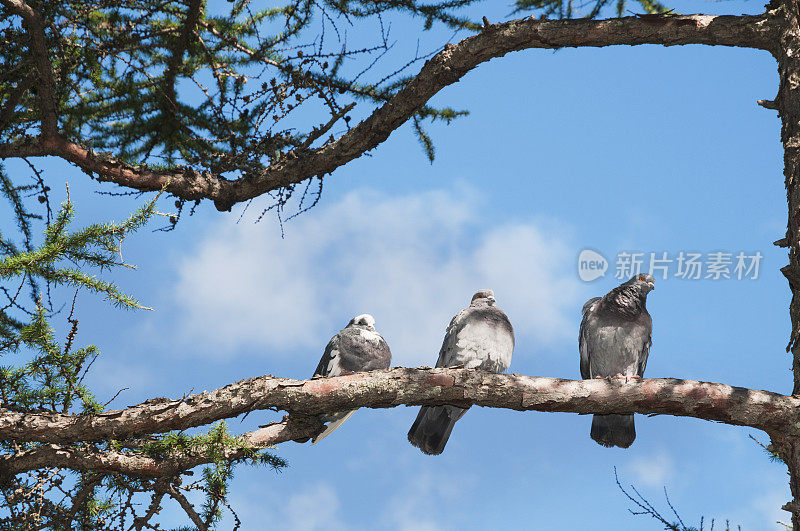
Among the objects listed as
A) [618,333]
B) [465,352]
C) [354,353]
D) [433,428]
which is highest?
[618,333]

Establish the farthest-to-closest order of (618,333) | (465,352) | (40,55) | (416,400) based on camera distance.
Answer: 1. (618,333)
2. (465,352)
3. (40,55)
4. (416,400)

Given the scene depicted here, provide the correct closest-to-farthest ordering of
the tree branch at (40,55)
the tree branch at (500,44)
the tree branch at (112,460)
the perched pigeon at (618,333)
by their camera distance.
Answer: the tree branch at (112,460) < the tree branch at (40,55) < the tree branch at (500,44) < the perched pigeon at (618,333)

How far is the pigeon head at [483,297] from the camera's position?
5949 mm

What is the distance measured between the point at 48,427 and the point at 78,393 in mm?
256

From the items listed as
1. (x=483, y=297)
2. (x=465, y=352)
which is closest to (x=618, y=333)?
(x=483, y=297)

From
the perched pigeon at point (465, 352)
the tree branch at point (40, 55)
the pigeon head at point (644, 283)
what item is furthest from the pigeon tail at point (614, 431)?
the tree branch at point (40, 55)

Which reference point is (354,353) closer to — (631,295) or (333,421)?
(333,421)

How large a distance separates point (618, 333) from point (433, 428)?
1786 millimetres

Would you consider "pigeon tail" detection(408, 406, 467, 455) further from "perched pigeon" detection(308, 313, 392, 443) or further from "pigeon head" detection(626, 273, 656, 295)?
"pigeon head" detection(626, 273, 656, 295)

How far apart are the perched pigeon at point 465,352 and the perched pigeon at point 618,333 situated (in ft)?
2.50

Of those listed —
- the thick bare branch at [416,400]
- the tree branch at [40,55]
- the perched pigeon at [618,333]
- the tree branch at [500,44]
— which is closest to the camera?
the thick bare branch at [416,400]

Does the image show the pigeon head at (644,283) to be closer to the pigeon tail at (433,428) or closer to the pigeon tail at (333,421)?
the pigeon tail at (433,428)

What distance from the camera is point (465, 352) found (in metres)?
5.35

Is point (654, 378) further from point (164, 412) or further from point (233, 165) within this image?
point (233, 165)
